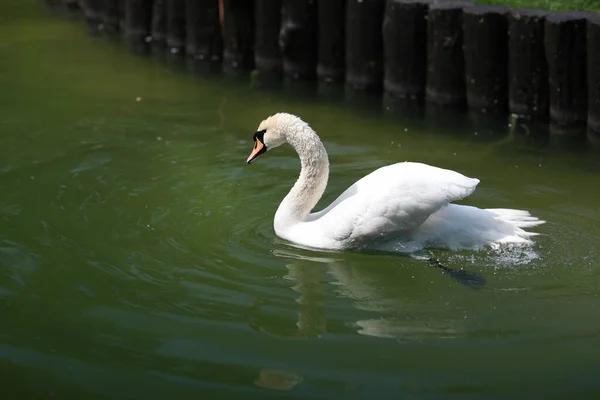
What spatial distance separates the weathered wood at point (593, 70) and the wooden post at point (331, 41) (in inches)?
120

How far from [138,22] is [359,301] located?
8782 millimetres

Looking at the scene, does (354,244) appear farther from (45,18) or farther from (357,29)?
(45,18)

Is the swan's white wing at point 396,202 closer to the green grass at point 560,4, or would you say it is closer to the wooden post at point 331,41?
the green grass at point 560,4

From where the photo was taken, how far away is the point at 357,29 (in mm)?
12148

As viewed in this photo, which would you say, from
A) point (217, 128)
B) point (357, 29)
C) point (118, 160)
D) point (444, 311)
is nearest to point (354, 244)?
point (444, 311)

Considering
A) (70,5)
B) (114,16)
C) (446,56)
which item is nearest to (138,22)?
(114,16)

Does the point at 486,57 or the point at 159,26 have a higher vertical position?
the point at 486,57

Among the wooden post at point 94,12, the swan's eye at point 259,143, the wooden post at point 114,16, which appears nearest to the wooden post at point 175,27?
the wooden post at point 114,16

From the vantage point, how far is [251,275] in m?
7.43

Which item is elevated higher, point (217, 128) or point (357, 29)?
point (357, 29)

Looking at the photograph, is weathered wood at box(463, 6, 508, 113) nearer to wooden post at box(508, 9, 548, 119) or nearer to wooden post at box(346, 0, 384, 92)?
wooden post at box(508, 9, 548, 119)

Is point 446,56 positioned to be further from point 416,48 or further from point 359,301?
point 359,301

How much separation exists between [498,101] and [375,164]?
6.83 ft

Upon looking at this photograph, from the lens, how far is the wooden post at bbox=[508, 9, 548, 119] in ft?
35.3
